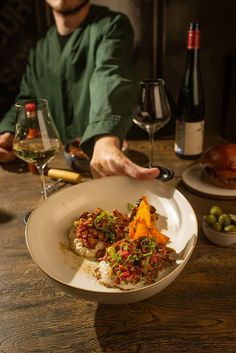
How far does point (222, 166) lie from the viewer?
0.98 metres

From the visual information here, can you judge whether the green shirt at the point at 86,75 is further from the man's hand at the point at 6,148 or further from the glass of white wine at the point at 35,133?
the glass of white wine at the point at 35,133

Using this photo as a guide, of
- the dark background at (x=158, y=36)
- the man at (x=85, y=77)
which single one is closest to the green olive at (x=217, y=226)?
the man at (x=85, y=77)

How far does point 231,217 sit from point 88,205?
31 cm

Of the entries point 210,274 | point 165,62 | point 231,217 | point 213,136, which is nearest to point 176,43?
point 165,62

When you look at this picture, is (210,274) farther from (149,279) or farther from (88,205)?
(88,205)

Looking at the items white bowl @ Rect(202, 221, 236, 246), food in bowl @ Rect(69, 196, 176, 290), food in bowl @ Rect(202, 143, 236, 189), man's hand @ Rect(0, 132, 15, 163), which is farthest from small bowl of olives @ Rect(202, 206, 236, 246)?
man's hand @ Rect(0, 132, 15, 163)

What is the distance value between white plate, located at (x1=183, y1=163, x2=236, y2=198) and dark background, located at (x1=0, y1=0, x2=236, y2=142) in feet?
3.61

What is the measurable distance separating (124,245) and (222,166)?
50 centimetres

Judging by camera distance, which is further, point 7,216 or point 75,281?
point 7,216

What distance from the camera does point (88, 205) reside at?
779 millimetres

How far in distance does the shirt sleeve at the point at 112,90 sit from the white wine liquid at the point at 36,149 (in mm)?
229

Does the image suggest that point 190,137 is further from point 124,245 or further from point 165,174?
point 124,245

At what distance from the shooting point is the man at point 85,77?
1.10m

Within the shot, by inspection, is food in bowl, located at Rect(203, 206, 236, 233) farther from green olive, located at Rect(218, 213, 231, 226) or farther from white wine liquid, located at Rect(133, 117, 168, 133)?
white wine liquid, located at Rect(133, 117, 168, 133)
